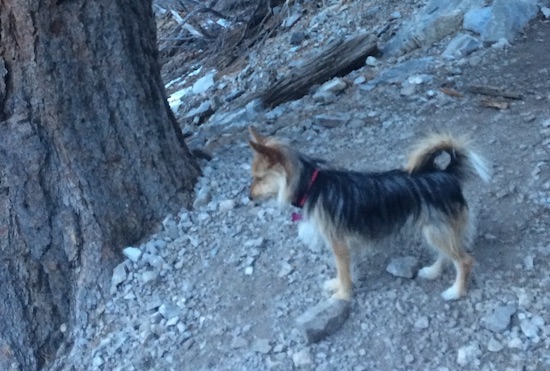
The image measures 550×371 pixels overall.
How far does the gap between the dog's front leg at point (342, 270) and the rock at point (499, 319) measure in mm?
787

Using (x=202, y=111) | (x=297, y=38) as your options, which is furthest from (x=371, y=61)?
(x=297, y=38)

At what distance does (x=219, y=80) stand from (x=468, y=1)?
12.1ft

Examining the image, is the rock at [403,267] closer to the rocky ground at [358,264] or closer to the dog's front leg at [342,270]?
the rocky ground at [358,264]

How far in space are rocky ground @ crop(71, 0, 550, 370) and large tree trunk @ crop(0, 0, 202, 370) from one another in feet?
0.80

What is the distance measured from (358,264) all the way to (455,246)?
0.73 m

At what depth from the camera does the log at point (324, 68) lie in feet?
25.2

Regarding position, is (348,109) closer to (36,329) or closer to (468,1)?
(468,1)

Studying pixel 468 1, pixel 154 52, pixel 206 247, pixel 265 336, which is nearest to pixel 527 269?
pixel 265 336

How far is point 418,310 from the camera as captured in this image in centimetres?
441

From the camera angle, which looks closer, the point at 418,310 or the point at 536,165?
the point at 418,310

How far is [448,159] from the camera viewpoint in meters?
4.41

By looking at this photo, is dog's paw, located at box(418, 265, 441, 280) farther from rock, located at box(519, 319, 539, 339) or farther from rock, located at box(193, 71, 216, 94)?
rock, located at box(193, 71, 216, 94)

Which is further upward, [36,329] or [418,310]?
[36,329]

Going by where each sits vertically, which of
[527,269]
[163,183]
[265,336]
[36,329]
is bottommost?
[527,269]
